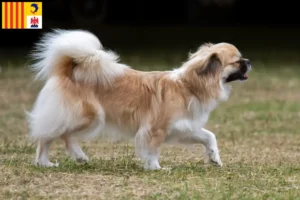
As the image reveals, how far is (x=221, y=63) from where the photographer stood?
23.5 feet

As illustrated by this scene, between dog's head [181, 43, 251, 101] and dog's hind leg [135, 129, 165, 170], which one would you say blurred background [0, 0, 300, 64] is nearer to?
dog's head [181, 43, 251, 101]

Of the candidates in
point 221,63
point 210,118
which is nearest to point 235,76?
point 221,63

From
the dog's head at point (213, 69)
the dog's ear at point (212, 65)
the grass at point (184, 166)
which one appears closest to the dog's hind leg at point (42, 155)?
the grass at point (184, 166)

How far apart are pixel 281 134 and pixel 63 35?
12.9ft

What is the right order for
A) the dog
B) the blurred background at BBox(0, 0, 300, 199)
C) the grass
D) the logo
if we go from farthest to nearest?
the logo, the dog, the blurred background at BBox(0, 0, 300, 199), the grass

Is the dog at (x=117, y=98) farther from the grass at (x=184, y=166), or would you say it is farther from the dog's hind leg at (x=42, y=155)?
the grass at (x=184, y=166)

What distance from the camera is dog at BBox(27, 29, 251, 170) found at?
6.93 meters

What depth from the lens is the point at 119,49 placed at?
72.6ft

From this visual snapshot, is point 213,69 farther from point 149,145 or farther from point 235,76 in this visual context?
point 149,145

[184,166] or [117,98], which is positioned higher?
[117,98]

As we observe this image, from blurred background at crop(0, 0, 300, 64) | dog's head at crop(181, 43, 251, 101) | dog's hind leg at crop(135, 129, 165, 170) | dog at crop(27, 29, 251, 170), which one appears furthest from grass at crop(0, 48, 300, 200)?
blurred background at crop(0, 0, 300, 64)

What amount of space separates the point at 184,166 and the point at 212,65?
976 millimetres

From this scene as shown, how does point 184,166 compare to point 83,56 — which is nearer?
point 83,56

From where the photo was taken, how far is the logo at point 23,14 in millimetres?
13352
